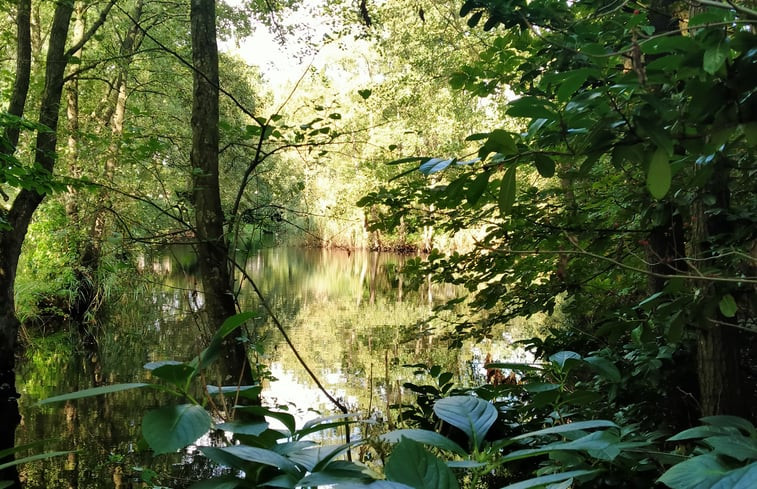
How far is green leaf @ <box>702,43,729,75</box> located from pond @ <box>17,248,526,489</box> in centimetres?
125

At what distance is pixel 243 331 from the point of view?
3672 mm

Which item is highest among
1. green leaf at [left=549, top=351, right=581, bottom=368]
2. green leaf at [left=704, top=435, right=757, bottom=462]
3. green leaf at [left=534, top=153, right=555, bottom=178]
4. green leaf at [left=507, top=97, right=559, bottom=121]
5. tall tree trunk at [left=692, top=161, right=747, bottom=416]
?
green leaf at [left=507, top=97, right=559, bottom=121]

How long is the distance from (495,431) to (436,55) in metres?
10.4

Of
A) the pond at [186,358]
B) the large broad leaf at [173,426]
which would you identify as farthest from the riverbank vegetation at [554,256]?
the pond at [186,358]

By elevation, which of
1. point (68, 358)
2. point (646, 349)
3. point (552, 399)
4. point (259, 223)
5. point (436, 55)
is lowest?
point (68, 358)

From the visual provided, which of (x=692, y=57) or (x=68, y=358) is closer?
(x=692, y=57)

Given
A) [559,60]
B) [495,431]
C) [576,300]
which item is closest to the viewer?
[495,431]

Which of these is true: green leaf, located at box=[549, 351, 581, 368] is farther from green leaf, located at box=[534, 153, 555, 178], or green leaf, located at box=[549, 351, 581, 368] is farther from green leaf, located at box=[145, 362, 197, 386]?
green leaf, located at box=[145, 362, 197, 386]

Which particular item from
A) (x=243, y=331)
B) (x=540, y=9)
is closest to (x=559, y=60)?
(x=540, y=9)

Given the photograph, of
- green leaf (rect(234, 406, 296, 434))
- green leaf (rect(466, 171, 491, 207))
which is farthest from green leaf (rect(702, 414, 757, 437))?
green leaf (rect(234, 406, 296, 434))

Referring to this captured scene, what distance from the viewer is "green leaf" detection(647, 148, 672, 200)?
68 centimetres

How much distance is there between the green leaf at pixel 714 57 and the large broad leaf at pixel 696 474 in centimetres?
44

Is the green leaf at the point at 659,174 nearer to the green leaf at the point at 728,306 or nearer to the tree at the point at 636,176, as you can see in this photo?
the tree at the point at 636,176

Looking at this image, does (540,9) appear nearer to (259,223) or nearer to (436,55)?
(259,223)
